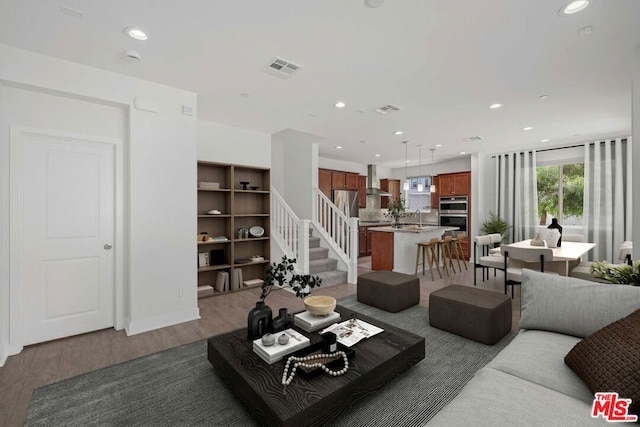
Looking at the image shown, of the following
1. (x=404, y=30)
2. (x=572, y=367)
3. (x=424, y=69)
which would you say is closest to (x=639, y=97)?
(x=424, y=69)

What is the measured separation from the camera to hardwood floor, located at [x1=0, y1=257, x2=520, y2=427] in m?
2.13

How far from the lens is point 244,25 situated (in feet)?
7.54

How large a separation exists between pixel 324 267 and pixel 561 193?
5709 mm

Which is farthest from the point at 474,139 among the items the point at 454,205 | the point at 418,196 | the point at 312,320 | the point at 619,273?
the point at 312,320

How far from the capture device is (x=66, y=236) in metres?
3.00

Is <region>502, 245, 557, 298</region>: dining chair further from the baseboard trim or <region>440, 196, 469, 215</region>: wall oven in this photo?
the baseboard trim

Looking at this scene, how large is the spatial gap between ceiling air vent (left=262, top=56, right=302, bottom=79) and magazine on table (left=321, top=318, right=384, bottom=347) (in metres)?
2.50

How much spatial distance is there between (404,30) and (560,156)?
20.4ft

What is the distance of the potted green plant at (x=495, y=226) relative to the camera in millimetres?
6840

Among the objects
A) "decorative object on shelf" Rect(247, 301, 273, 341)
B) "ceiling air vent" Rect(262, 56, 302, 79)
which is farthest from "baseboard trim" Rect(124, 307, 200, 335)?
"ceiling air vent" Rect(262, 56, 302, 79)

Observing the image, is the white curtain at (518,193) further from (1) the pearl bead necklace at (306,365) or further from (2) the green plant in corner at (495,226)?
(1) the pearl bead necklace at (306,365)

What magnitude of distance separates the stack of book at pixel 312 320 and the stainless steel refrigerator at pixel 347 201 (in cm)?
524

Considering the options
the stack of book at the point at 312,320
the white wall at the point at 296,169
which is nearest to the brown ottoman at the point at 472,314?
the stack of book at the point at 312,320

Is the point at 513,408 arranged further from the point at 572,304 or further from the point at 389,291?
the point at 389,291
